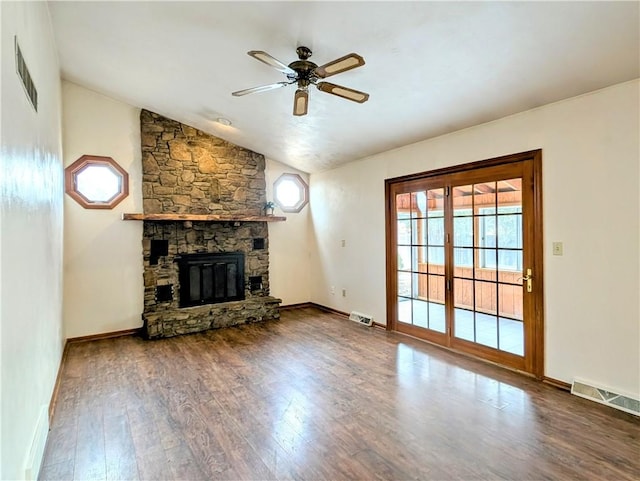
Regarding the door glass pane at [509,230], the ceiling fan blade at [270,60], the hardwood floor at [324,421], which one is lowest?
the hardwood floor at [324,421]

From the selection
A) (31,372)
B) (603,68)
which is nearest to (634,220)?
(603,68)

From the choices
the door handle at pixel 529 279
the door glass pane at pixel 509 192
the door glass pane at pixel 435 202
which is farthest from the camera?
the door glass pane at pixel 435 202

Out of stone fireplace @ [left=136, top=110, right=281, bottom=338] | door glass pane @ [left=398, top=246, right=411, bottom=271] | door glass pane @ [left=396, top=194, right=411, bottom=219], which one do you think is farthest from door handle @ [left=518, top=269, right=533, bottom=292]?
stone fireplace @ [left=136, top=110, right=281, bottom=338]

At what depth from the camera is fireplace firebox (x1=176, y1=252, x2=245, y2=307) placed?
539 centimetres

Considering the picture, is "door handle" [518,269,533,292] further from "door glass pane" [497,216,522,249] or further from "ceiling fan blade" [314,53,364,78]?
"ceiling fan blade" [314,53,364,78]

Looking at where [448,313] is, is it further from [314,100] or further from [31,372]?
[31,372]

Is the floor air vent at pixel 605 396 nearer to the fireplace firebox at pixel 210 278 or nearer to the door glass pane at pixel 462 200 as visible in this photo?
the door glass pane at pixel 462 200

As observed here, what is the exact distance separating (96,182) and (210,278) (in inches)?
82.0

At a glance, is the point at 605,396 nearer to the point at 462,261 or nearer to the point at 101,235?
the point at 462,261

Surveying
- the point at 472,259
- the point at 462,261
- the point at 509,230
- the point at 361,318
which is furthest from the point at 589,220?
the point at 361,318

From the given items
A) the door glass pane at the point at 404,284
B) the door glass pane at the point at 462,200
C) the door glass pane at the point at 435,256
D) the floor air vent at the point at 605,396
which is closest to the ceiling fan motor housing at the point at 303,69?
the door glass pane at the point at 462,200

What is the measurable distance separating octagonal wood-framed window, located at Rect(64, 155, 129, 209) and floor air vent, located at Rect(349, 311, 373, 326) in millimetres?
3821

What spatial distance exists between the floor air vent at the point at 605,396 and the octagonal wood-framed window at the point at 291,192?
15.7ft

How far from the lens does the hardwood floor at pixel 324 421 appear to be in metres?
2.12
